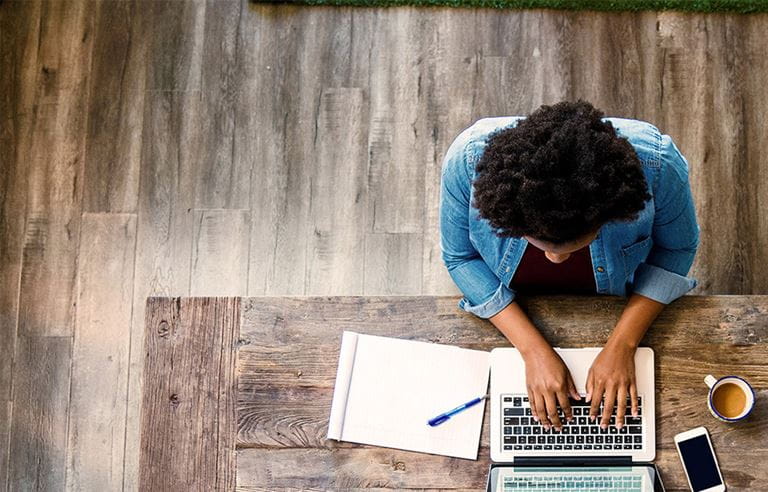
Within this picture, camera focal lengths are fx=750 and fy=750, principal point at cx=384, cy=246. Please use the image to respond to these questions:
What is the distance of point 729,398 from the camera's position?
1.42 m

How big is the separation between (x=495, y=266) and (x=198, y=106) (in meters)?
1.28

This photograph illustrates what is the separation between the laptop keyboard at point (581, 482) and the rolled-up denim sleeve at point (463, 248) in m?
0.32

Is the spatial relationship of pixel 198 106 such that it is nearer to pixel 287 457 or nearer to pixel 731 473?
pixel 287 457

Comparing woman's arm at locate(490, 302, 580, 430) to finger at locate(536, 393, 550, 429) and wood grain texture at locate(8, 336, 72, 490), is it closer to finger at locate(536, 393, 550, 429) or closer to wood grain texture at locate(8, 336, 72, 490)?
finger at locate(536, 393, 550, 429)

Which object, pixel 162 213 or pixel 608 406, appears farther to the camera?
pixel 162 213

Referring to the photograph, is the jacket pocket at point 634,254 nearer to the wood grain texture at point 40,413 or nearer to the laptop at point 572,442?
the laptop at point 572,442

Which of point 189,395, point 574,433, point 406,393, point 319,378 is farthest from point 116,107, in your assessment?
point 574,433

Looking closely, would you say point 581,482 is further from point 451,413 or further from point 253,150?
point 253,150

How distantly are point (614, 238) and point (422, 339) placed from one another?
0.41 metres

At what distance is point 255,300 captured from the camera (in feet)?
4.92

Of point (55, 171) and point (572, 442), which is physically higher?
point (55, 171)

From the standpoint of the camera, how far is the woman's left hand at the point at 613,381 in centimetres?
141

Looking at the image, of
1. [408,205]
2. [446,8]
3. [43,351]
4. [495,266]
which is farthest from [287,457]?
[446,8]

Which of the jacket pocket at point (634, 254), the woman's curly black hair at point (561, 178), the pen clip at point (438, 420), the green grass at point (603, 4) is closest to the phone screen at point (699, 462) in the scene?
the jacket pocket at point (634, 254)
